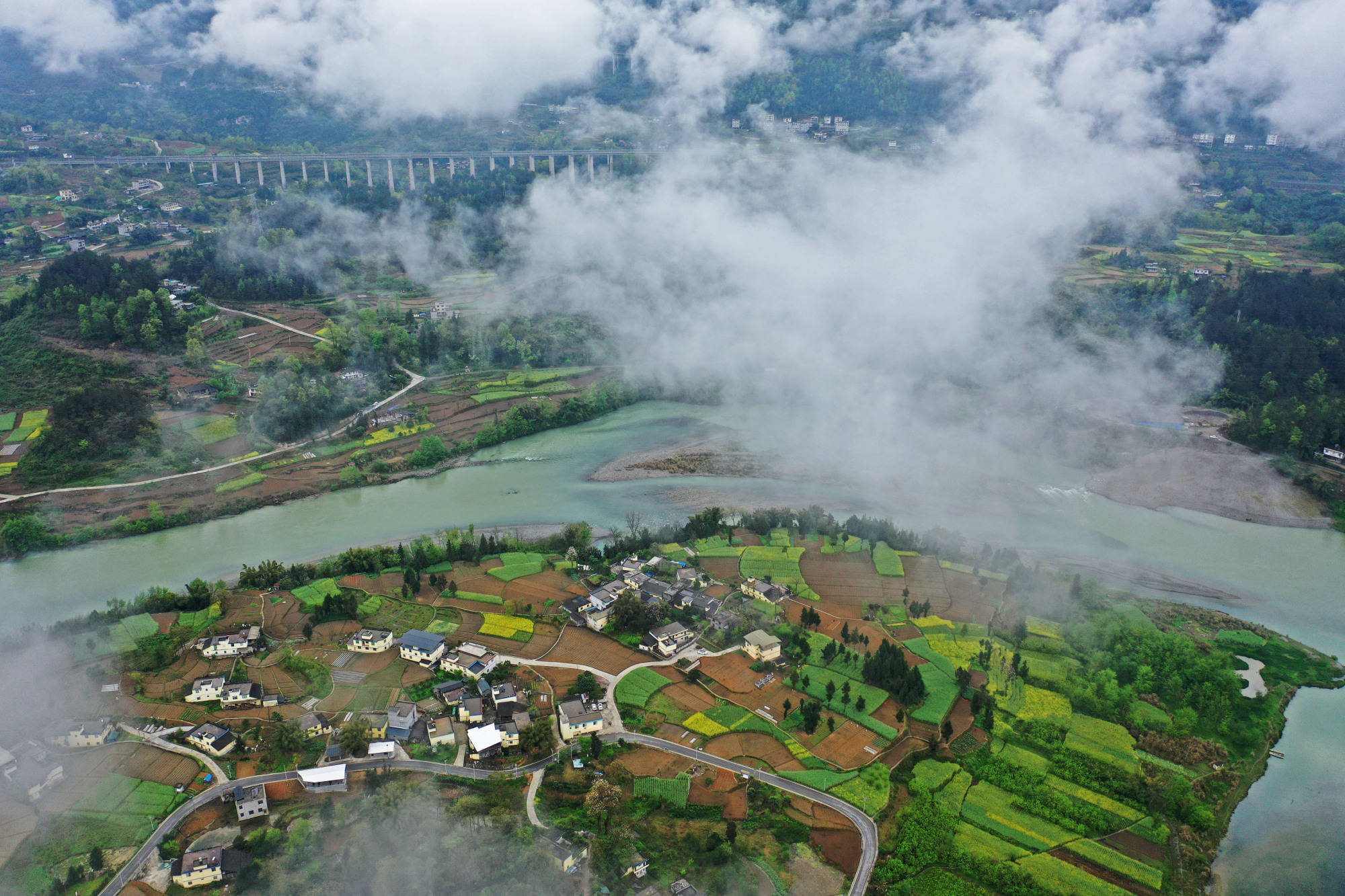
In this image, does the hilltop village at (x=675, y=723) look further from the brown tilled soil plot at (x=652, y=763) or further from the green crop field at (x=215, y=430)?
the green crop field at (x=215, y=430)

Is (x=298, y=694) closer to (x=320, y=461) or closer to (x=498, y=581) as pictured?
A: (x=498, y=581)

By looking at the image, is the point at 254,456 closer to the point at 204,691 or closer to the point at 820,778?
the point at 204,691

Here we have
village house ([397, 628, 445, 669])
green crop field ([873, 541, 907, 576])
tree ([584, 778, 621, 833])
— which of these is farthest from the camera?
green crop field ([873, 541, 907, 576])

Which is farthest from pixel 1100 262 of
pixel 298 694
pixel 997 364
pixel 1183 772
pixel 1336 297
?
pixel 298 694

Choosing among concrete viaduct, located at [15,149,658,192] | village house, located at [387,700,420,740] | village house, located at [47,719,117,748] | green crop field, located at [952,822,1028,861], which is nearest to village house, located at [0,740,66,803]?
village house, located at [47,719,117,748]

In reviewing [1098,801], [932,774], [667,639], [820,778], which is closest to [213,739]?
[667,639]

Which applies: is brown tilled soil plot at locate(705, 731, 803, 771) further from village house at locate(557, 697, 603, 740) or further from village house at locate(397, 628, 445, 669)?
village house at locate(397, 628, 445, 669)
